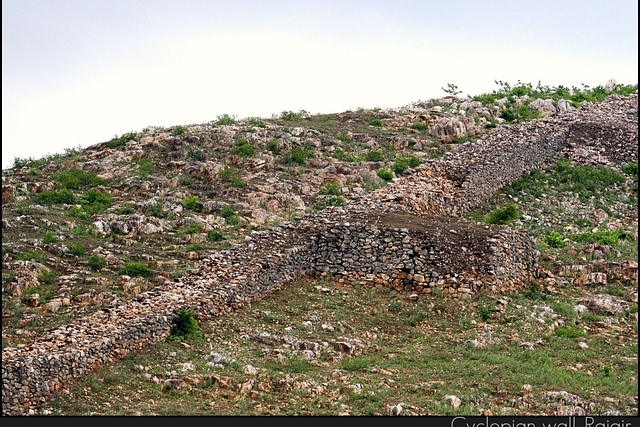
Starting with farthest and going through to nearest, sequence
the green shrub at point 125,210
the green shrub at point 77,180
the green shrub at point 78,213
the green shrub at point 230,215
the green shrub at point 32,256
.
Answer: the green shrub at point 77,180 → the green shrub at point 125,210 → the green shrub at point 230,215 → the green shrub at point 78,213 → the green shrub at point 32,256

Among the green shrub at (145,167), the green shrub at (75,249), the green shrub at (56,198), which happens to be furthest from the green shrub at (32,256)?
the green shrub at (145,167)

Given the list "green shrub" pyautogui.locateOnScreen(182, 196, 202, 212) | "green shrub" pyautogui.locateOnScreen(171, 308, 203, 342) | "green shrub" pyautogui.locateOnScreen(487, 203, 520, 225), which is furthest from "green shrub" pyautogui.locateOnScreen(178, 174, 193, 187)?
"green shrub" pyautogui.locateOnScreen(487, 203, 520, 225)

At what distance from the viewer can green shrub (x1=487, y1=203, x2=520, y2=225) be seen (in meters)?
31.2

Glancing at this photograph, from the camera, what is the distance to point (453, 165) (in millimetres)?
33781

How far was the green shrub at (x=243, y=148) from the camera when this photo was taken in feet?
111

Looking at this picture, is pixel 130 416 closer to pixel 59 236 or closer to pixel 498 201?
pixel 59 236

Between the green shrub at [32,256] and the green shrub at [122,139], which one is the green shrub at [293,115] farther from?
the green shrub at [32,256]

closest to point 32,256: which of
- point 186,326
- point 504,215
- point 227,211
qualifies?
point 186,326

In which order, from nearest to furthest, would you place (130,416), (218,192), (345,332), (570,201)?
1. (130,416)
2. (345,332)
3. (218,192)
4. (570,201)

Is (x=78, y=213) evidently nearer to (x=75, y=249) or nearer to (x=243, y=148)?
(x=75, y=249)

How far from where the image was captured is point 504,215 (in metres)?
31.5

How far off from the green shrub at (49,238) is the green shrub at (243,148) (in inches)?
346

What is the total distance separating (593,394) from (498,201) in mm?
13266

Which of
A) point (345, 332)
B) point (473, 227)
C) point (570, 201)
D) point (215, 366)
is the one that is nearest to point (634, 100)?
point (570, 201)
